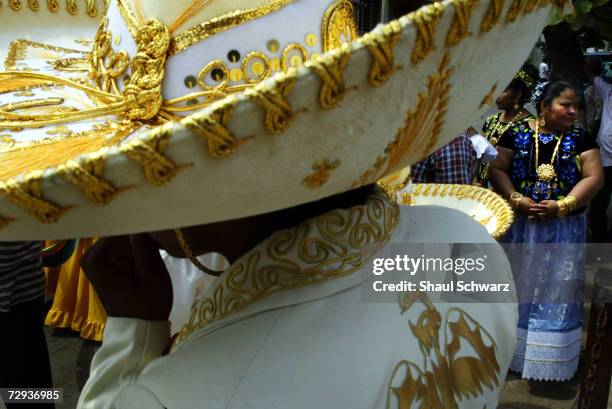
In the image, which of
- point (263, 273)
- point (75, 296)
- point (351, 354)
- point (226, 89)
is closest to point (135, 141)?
point (226, 89)

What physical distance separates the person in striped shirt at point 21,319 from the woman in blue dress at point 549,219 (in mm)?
2585

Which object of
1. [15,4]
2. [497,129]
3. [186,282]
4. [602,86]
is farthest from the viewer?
[602,86]

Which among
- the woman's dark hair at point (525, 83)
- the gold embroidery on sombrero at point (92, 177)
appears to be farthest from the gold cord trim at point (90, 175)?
the woman's dark hair at point (525, 83)

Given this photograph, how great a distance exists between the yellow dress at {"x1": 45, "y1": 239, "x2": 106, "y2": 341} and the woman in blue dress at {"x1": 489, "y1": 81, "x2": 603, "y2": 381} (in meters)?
2.67

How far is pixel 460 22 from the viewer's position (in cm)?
78

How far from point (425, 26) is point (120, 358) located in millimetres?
860

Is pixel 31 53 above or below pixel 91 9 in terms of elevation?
below

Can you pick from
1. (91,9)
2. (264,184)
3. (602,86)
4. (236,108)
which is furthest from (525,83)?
(236,108)

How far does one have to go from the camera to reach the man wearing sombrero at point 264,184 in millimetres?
730

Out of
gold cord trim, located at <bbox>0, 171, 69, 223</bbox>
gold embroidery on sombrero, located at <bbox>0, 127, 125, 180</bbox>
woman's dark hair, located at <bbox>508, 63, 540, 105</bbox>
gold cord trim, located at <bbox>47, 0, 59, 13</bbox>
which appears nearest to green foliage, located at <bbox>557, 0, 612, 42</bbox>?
woman's dark hair, located at <bbox>508, 63, 540, 105</bbox>

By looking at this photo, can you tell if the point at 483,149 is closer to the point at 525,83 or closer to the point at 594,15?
the point at 525,83

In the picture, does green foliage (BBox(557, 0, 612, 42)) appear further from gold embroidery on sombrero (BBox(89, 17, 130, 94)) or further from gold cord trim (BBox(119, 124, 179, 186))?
gold cord trim (BBox(119, 124, 179, 186))

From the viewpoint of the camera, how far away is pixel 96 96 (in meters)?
1.16

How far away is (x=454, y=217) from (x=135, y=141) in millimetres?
931
